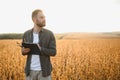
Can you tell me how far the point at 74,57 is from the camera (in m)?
7.05

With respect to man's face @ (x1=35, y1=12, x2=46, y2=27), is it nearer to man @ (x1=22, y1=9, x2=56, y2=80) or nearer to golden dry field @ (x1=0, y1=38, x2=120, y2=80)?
man @ (x1=22, y1=9, x2=56, y2=80)

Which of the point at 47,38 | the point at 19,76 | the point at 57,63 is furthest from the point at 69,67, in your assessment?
the point at 47,38

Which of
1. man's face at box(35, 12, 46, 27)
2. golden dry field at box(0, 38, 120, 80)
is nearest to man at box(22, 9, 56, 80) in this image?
man's face at box(35, 12, 46, 27)

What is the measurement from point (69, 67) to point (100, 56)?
4.25ft

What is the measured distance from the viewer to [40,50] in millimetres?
3199

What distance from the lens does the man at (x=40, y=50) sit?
127 inches

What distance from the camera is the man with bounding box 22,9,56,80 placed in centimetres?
322

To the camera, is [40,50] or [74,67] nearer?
[40,50]

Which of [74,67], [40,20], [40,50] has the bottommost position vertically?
[74,67]

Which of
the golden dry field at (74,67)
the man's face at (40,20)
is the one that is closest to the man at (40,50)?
the man's face at (40,20)

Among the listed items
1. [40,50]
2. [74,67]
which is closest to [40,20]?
[40,50]

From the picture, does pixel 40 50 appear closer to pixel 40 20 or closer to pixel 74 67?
pixel 40 20

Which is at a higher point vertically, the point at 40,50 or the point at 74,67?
the point at 40,50

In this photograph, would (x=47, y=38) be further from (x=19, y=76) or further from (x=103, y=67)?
(x=103, y=67)
